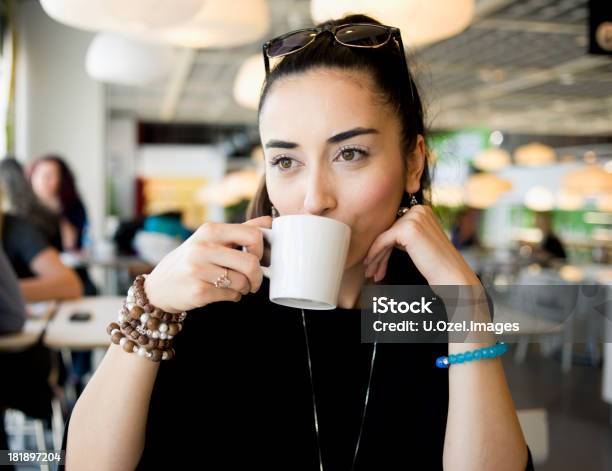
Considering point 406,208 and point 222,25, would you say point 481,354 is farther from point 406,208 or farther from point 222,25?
point 222,25

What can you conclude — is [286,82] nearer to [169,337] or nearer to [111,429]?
[169,337]

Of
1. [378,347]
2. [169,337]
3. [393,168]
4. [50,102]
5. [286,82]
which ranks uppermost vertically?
[286,82]

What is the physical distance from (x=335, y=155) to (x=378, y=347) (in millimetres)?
409

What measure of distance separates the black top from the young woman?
6.51ft

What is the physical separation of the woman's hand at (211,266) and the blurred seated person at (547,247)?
844 centimetres

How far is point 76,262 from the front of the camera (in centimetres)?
420

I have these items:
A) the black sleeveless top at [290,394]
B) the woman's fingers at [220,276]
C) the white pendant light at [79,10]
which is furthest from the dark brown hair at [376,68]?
the white pendant light at [79,10]

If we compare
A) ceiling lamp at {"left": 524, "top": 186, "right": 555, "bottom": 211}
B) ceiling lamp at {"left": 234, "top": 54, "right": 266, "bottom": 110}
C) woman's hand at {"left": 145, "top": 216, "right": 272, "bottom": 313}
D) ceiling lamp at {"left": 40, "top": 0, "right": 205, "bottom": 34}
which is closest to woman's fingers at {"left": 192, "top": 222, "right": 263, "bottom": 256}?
woman's hand at {"left": 145, "top": 216, "right": 272, "bottom": 313}

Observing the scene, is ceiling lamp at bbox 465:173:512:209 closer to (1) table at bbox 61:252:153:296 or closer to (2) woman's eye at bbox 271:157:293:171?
(1) table at bbox 61:252:153:296

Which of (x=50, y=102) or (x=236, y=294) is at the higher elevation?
(x=236, y=294)

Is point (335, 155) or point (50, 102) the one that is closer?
point (335, 155)

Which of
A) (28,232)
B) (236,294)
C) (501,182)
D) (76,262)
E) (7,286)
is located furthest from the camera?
(501,182)

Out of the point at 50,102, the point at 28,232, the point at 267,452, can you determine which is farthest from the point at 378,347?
the point at 50,102

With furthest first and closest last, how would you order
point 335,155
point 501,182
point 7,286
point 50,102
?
point 501,182, point 50,102, point 7,286, point 335,155
